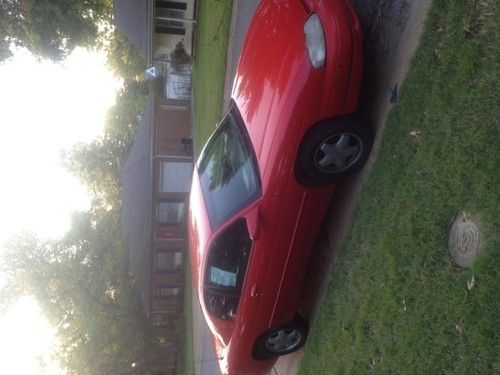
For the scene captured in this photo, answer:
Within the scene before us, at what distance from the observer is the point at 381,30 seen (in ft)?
17.1

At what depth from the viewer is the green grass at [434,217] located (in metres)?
3.50

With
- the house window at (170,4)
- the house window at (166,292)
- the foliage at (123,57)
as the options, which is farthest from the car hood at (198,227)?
the foliage at (123,57)

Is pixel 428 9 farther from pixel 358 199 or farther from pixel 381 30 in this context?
pixel 358 199

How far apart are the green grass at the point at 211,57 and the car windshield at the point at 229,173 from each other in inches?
255

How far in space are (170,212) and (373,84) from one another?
58.6 feet

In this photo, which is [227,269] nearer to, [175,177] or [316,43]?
[316,43]

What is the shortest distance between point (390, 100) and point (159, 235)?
1867 cm

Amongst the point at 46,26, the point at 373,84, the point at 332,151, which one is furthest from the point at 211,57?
the point at 332,151

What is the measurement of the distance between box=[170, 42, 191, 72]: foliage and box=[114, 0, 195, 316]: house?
1.13 meters

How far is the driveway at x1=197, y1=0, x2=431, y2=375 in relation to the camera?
4793 mm

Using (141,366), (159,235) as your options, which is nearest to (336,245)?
(141,366)

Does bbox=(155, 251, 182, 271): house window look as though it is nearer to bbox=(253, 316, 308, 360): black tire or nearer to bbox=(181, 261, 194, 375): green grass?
bbox=(181, 261, 194, 375): green grass

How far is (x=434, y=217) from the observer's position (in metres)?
4.03

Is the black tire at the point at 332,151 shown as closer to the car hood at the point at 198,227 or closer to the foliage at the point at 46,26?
the car hood at the point at 198,227
